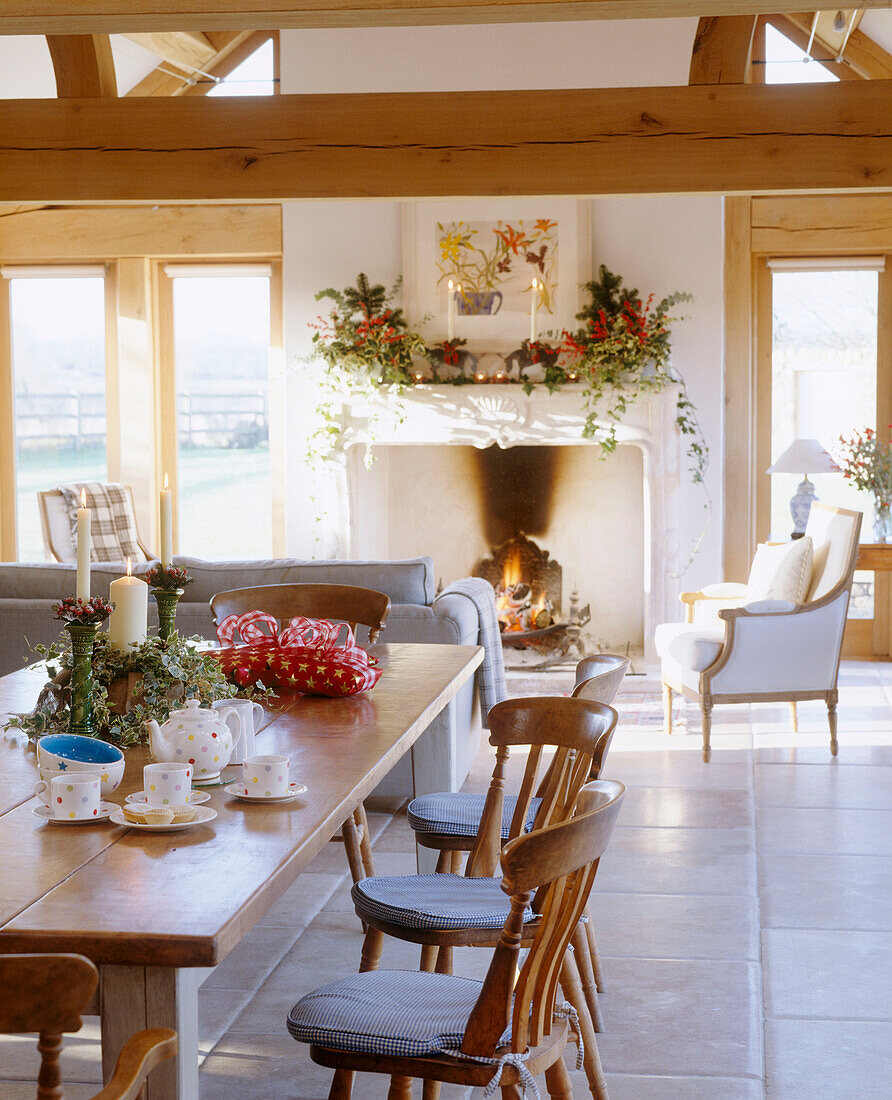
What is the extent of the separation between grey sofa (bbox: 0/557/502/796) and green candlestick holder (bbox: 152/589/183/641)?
5.20 ft

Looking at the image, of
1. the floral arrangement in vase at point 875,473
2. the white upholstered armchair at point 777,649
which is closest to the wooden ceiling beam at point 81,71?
the white upholstered armchair at point 777,649

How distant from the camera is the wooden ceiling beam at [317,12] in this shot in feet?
10.5

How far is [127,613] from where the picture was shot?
2.46 meters

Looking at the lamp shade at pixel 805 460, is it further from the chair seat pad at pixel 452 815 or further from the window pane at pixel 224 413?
the chair seat pad at pixel 452 815

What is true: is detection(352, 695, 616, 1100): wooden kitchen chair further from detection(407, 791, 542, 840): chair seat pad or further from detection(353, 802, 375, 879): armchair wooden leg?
detection(353, 802, 375, 879): armchair wooden leg

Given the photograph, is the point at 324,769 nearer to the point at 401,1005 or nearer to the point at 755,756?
the point at 401,1005

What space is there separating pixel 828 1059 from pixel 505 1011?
129 centimetres

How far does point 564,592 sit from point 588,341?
1538 millimetres

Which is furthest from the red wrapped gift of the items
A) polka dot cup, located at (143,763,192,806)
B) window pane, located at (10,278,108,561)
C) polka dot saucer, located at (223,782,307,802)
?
window pane, located at (10,278,108,561)

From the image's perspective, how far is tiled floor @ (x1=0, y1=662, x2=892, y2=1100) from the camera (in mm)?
2584

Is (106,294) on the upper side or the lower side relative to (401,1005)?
upper

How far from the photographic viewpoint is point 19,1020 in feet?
3.87

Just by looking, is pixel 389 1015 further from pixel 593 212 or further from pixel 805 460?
pixel 593 212

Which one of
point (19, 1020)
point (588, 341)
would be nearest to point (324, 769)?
point (19, 1020)
